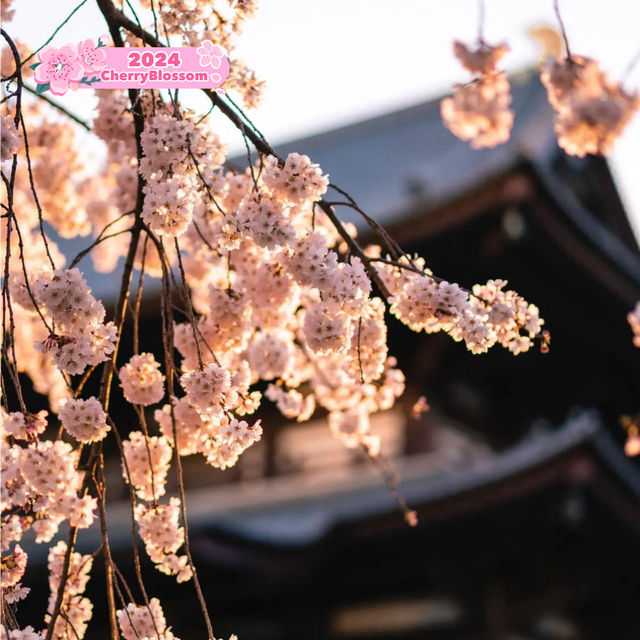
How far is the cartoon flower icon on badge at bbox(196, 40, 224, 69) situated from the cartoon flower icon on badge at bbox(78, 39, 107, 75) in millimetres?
243

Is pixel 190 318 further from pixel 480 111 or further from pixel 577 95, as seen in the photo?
pixel 480 111

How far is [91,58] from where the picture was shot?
2381mm

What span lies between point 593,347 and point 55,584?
7154 mm

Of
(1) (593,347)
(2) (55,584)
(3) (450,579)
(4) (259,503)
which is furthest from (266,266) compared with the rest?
(1) (593,347)

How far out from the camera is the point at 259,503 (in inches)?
282

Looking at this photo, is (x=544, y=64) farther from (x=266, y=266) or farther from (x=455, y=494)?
(x=455, y=494)

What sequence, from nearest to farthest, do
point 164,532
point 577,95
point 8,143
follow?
point 8,143 → point 164,532 → point 577,95

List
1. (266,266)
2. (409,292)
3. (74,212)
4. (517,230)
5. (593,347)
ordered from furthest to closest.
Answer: (593,347) → (517,230) → (74,212) → (266,266) → (409,292)

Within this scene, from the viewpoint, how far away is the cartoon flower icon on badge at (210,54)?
2.38 metres

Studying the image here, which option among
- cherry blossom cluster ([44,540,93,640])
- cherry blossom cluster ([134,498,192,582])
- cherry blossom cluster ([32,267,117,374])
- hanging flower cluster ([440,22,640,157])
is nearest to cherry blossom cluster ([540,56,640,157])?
hanging flower cluster ([440,22,640,157])

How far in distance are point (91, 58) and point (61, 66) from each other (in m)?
0.08

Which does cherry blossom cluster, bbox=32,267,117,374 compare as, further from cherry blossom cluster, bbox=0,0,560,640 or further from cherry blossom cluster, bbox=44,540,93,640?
cherry blossom cluster, bbox=44,540,93,640

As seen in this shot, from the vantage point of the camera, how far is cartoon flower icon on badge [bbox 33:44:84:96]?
238 centimetres

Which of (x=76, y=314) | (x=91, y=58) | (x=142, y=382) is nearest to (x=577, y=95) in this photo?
(x=91, y=58)
